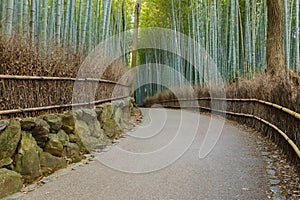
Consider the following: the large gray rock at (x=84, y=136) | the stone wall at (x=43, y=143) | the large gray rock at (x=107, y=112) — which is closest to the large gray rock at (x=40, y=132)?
the stone wall at (x=43, y=143)

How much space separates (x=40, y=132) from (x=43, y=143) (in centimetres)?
13

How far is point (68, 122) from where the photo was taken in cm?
421

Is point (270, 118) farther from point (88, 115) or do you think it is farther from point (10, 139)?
point (10, 139)

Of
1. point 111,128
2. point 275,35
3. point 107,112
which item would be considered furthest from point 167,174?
point 275,35

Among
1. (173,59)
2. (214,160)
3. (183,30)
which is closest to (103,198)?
(214,160)

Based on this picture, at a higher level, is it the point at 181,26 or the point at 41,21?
the point at 181,26

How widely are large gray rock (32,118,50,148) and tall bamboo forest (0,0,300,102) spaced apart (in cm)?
93

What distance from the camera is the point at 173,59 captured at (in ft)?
59.1

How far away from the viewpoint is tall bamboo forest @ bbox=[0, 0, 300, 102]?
15.6 ft

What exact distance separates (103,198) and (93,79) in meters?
3.02

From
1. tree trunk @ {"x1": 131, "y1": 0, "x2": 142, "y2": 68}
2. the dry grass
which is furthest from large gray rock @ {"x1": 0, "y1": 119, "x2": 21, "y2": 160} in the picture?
tree trunk @ {"x1": 131, "y1": 0, "x2": 142, "y2": 68}

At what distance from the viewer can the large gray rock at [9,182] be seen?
2.82 meters

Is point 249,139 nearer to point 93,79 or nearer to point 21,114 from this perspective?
point 93,79

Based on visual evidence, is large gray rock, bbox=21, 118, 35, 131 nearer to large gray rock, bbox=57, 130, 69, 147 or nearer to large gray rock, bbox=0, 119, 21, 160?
large gray rock, bbox=0, 119, 21, 160
